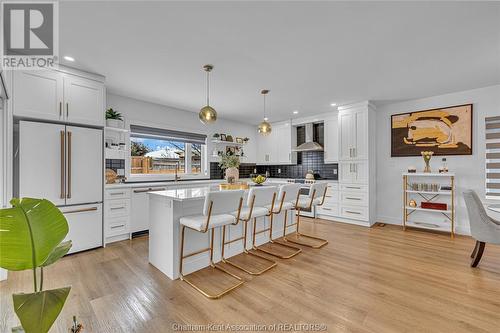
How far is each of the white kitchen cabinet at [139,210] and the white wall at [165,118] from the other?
1.41 m

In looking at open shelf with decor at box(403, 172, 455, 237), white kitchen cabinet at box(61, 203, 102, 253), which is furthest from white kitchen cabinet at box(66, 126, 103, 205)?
open shelf with decor at box(403, 172, 455, 237)

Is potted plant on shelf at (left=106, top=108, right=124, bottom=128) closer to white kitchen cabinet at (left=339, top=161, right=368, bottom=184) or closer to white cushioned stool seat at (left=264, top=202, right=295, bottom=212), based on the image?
white cushioned stool seat at (left=264, top=202, right=295, bottom=212)

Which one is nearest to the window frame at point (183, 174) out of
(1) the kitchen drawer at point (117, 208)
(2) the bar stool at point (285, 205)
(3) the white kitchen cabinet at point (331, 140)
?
(1) the kitchen drawer at point (117, 208)

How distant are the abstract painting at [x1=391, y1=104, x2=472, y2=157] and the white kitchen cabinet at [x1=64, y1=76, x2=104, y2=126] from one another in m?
5.59

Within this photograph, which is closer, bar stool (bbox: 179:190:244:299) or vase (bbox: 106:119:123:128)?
bar stool (bbox: 179:190:244:299)

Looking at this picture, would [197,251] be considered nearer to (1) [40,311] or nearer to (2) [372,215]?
(1) [40,311]

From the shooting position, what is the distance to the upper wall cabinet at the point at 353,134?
4.65 meters

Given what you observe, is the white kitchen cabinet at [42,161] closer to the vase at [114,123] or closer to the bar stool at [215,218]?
the vase at [114,123]

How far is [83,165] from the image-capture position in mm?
3184

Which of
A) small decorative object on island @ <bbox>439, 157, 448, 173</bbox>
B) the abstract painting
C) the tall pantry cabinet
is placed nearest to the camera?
the abstract painting

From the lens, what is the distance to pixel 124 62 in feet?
9.41

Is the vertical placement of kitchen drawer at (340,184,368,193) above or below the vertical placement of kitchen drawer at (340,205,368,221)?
above

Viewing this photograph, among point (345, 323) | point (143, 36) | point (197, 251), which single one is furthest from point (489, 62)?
point (197, 251)

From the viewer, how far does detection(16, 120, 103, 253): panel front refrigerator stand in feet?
9.04
